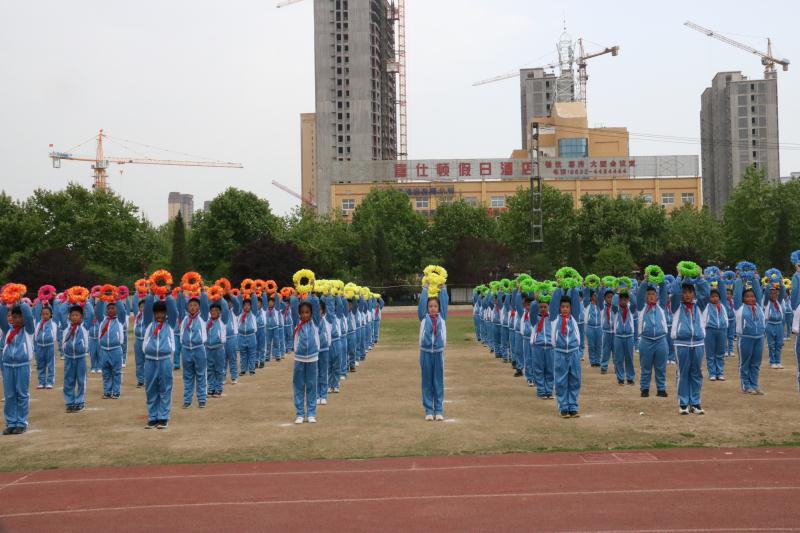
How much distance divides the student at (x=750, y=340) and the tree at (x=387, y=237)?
149ft

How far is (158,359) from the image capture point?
1153 cm

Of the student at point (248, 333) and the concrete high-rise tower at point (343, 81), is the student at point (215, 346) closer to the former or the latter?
the student at point (248, 333)

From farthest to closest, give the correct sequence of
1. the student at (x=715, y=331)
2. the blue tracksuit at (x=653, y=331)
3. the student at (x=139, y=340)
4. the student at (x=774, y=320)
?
1. the student at (x=774, y=320)
2. the student at (x=715, y=331)
3. the blue tracksuit at (x=653, y=331)
4. the student at (x=139, y=340)

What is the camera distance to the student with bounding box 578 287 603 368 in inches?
721

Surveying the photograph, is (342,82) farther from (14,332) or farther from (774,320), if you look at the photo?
(14,332)

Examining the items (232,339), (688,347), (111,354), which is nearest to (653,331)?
(688,347)

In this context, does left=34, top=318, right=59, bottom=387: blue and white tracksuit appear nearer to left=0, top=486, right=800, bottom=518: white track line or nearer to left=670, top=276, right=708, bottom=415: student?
left=0, top=486, right=800, bottom=518: white track line

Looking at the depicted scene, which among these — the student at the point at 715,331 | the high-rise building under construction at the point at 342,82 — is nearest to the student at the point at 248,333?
the student at the point at 715,331

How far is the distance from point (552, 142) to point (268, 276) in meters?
53.3

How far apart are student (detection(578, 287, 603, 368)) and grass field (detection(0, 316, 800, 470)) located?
2.39 metres

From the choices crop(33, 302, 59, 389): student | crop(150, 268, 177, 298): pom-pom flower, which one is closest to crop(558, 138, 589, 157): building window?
crop(33, 302, 59, 389): student

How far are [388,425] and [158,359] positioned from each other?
3.64 m

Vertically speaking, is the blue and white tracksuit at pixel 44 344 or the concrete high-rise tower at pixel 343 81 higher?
the concrete high-rise tower at pixel 343 81

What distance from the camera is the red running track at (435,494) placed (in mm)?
6695
